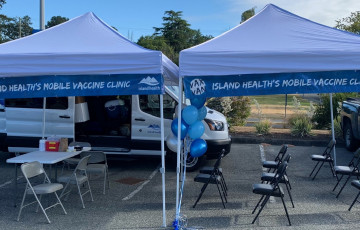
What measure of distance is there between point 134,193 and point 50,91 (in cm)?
240

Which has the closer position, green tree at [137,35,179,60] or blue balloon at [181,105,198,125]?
blue balloon at [181,105,198,125]

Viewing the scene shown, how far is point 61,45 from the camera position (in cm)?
539

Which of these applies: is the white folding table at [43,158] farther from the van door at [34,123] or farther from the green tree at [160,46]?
the green tree at [160,46]

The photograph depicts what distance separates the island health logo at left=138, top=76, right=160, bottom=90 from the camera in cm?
490

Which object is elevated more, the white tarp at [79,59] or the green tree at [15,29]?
the green tree at [15,29]

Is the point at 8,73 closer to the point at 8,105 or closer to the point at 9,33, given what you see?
the point at 8,105

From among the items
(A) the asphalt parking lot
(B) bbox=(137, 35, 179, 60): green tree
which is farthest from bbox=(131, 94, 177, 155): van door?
(B) bbox=(137, 35, 179, 60): green tree

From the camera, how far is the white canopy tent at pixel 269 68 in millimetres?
4863

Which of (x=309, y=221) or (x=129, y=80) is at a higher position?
(x=129, y=80)

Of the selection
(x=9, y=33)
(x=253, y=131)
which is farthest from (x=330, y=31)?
(x=9, y=33)

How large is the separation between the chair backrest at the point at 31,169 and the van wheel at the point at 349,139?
25.9 feet

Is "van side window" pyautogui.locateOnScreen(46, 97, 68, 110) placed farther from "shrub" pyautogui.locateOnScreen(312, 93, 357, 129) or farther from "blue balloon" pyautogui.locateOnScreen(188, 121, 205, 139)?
"shrub" pyautogui.locateOnScreen(312, 93, 357, 129)

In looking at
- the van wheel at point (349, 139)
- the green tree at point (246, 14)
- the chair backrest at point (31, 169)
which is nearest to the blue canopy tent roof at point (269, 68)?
the chair backrest at point (31, 169)

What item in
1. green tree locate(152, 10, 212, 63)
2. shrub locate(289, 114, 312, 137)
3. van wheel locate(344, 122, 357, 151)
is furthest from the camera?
green tree locate(152, 10, 212, 63)
